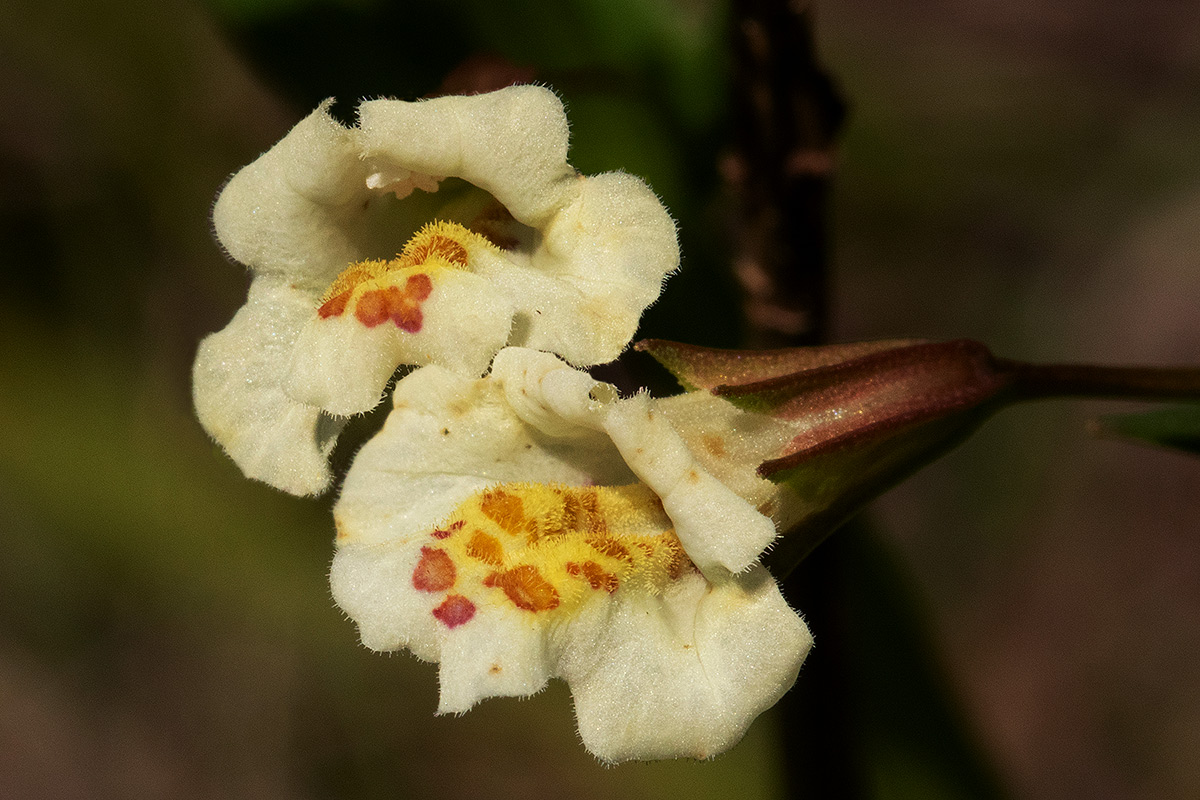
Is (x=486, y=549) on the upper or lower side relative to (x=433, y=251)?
lower

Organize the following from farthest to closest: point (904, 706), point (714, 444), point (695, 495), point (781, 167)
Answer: point (904, 706), point (781, 167), point (714, 444), point (695, 495)

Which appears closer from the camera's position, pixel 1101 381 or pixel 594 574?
pixel 594 574

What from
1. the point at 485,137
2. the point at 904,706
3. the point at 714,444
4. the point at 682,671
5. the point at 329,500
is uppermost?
the point at 485,137

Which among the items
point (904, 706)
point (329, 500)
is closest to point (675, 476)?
point (904, 706)

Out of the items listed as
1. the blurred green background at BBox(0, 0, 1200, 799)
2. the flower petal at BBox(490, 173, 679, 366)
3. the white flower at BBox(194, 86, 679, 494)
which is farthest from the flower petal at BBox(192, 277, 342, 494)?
the blurred green background at BBox(0, 0, 1200, 799)

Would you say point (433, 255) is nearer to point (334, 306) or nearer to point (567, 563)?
point (334, 306)
